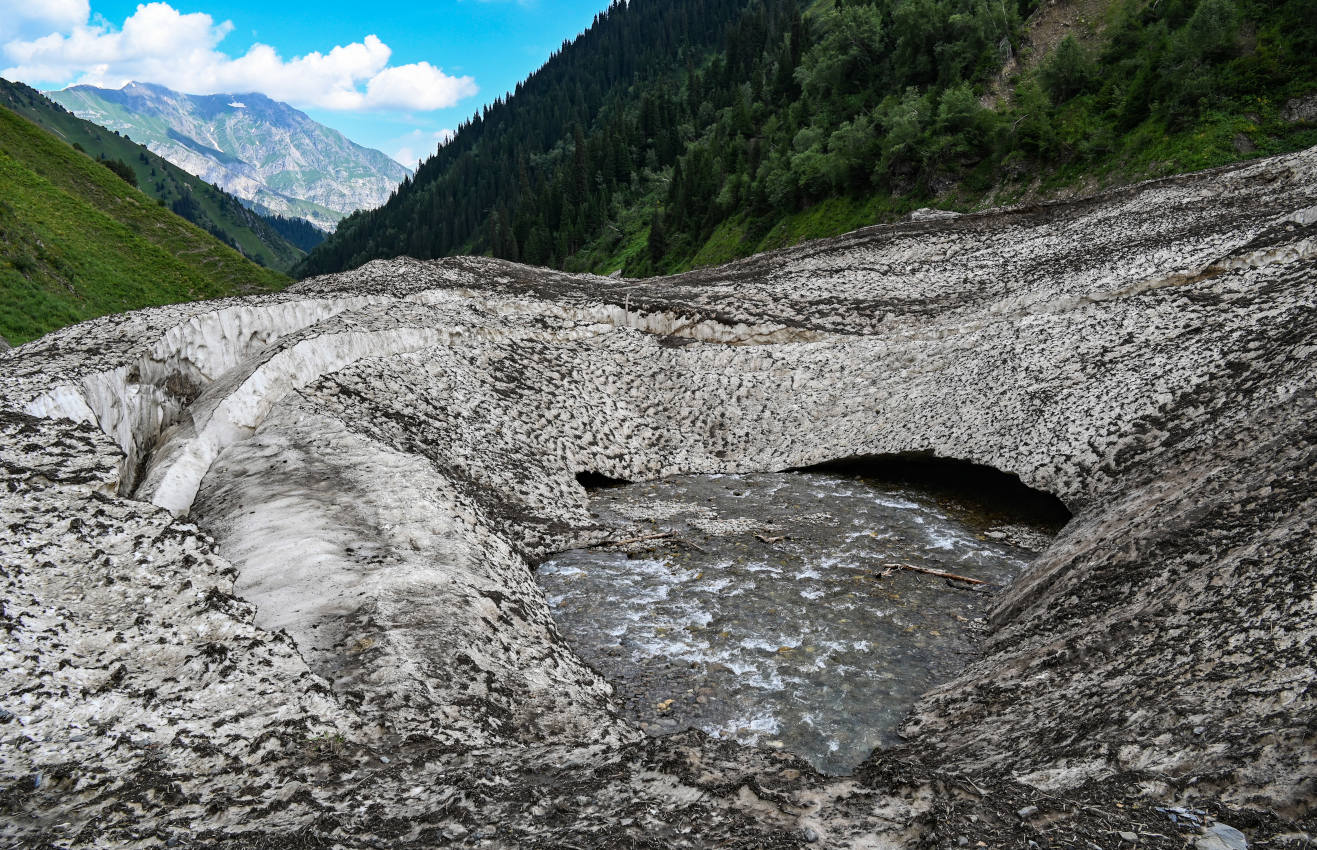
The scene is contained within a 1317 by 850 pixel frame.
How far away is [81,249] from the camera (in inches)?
1515

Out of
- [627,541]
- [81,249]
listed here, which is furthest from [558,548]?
[81,249]

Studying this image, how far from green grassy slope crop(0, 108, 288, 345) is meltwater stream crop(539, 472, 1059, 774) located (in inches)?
1087

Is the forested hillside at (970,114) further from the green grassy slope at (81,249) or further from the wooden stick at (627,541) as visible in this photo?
the green grassy slope at (81,249)

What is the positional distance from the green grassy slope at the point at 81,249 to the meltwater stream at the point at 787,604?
1087 inches

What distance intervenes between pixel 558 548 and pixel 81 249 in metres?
40.8

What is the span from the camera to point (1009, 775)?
5.31 m

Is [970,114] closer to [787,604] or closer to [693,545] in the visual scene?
[693,545]

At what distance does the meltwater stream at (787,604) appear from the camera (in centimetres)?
791

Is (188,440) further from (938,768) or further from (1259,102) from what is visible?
(1259,102)

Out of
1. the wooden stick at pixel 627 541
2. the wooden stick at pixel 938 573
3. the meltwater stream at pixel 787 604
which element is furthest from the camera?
the wooden stick at pixel 627 541

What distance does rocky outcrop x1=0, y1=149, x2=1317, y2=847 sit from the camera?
15.1 ft

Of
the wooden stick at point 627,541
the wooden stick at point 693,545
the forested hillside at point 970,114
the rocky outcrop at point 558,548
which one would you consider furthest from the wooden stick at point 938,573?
the forested hillside at point 970,114

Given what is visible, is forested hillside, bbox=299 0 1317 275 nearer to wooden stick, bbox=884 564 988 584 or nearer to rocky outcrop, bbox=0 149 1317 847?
rocky outcrop, bbox=0 149 1317 847

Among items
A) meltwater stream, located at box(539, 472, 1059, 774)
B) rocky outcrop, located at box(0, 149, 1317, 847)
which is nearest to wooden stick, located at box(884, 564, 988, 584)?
meltwater stream, located at box(539, 472, 1059, 774)
